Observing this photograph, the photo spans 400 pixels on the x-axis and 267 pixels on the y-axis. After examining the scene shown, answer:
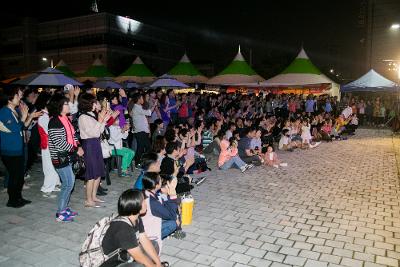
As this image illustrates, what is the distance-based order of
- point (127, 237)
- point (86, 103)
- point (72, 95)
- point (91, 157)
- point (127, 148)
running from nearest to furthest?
point (127, 237)
point (86, 103)
point (91, 157)
point (72, 95)
point (127, 148)

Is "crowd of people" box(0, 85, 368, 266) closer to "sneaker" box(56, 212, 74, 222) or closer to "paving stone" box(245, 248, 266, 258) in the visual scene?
"sneaker" box(56, 212, 74, 222)

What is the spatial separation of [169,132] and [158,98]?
189 inches

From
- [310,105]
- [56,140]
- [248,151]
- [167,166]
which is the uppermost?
[310,105]

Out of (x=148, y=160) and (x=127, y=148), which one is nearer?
(x=148, y=160)

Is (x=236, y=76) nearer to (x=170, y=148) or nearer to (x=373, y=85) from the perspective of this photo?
(x=373, y=85)

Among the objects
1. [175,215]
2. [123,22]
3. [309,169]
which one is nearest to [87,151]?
[175,215]

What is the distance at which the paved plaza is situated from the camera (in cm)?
446

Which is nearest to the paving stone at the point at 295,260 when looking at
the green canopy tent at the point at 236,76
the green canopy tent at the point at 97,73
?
the green canopy tent at the point at 236,76

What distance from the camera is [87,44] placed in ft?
171

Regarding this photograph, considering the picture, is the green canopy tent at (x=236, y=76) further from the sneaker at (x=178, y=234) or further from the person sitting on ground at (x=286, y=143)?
the sneaker at (x=178, y=234)

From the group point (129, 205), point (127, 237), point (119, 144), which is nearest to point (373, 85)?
point (119, 144)

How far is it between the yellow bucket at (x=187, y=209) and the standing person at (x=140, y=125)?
4.06 metres

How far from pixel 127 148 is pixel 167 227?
14.1 ft

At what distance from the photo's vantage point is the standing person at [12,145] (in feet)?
19.6
